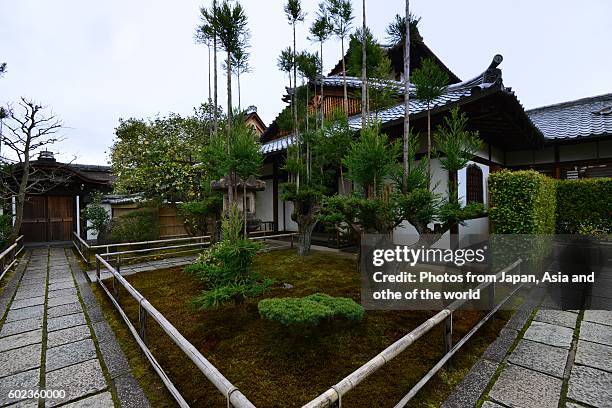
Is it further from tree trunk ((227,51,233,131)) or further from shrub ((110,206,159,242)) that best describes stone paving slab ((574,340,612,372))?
shrub ((110,206,159,242))

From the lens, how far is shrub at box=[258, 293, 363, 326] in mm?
2672

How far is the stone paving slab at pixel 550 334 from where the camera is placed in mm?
3290

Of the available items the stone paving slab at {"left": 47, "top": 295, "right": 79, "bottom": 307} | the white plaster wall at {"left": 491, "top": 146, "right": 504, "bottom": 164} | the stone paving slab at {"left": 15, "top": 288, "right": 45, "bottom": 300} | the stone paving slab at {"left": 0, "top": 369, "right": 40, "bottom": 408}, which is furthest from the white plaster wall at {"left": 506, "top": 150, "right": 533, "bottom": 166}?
the stone paving slab at {"left": 15, "top": 288, "right": 45, "bottom": 300}

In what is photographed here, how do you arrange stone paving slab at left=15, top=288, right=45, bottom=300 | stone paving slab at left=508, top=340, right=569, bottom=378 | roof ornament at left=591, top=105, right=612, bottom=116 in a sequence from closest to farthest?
stone paving slab at left=508, top=340, right=569, bottom=378 < stone paving slab at left=15, top=288, right=45, bottom=300 < roof ornament at left=591, top=105, right=612, bottom=116

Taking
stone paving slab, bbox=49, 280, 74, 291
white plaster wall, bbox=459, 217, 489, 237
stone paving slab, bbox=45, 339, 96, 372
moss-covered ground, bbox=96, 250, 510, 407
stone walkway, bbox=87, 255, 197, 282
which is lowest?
stone paving slab, bbox=45, 339, 96, 372

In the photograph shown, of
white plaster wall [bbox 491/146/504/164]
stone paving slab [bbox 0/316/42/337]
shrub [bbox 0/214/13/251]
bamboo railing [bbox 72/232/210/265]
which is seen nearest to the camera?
stone paving slab [bbox 0/316/42/337]

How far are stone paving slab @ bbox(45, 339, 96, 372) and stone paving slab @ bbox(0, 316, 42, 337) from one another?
3.34ft

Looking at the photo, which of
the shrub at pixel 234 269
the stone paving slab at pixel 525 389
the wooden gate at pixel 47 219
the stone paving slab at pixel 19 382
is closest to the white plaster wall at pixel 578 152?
the stone paving slab at pixel 525 389

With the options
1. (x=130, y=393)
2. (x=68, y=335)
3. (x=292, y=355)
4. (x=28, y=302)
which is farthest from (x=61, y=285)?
(x=292, y=355)

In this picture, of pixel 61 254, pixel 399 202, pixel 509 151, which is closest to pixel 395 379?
pixel 399 202

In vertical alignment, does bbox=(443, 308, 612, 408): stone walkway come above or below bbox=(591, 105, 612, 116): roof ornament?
below

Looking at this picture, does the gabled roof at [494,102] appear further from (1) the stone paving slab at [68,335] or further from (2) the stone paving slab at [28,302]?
(2) the stone paving slab at [28,302]

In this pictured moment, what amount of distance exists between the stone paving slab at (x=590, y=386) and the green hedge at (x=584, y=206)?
580 centimetres

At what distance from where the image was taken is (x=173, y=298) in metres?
4.73
